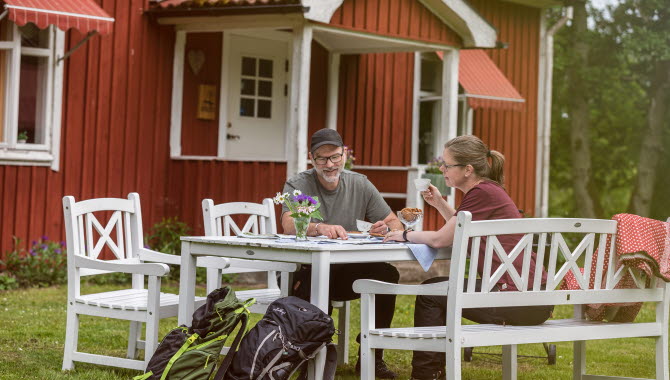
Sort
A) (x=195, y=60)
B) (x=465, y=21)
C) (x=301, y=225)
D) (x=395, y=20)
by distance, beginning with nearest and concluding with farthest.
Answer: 1. (x=301, y=225)
2. (x=395, y=20)
3. (x=465, y=21)
4. (x=195, y=60)

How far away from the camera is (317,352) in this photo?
5.29 metres

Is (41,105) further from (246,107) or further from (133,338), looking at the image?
(133,338)

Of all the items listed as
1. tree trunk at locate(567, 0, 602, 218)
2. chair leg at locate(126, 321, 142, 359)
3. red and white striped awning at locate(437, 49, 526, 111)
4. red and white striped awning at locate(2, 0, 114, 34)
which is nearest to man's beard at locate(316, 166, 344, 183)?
chair leg at locate(126, 321, 142, 359)

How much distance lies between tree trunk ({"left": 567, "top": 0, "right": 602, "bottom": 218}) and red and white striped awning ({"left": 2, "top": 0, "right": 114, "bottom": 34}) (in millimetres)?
11616

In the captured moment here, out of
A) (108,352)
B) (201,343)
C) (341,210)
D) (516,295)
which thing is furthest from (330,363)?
(108,352)

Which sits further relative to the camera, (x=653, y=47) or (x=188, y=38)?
(x=653, y=47)

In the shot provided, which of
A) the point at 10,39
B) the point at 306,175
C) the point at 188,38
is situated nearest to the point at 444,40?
the point at 188,38

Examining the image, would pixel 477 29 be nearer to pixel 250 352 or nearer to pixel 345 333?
pixel 345 333

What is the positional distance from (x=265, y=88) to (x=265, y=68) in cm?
25

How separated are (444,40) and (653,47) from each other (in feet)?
23.7

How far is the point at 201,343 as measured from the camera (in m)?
5.36

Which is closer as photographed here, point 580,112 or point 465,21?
point 465,21

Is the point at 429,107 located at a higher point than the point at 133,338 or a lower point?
higher

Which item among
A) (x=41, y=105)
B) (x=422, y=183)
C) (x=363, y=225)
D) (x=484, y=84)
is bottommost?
(x=363, y=225)
